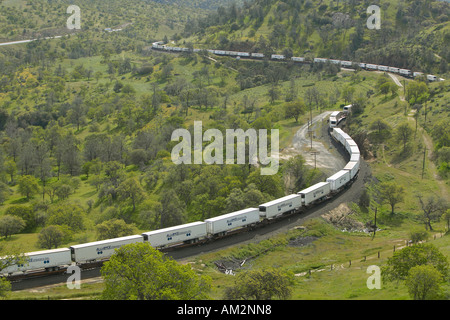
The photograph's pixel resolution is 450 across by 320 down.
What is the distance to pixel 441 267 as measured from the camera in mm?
41094

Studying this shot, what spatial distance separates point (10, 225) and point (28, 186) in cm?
2290

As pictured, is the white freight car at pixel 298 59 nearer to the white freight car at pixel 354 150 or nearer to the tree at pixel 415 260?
the white freight car at pixel 354 150

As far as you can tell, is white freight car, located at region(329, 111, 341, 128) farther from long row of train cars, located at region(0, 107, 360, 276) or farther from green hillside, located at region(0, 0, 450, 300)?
long row of train cars, located at region(0, 107, 360, 276)

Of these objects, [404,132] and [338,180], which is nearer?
[338,180]

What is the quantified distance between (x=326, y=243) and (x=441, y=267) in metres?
23.5

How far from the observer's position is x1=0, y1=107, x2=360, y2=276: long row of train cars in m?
52.1

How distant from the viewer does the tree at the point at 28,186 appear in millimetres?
95188

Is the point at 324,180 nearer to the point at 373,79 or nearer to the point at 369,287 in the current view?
the point at 369,287

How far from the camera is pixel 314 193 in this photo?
239 feet

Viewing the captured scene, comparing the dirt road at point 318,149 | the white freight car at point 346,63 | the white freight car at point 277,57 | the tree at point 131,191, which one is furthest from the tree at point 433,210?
the white freight car at point 277,57

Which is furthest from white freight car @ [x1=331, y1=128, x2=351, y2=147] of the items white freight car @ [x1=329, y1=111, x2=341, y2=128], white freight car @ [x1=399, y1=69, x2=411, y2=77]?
white freight car @ [x1=399, y1=69, x2=411, y2=77]

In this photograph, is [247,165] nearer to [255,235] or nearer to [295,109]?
[255,235]

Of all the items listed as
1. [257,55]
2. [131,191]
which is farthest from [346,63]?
[131,191]
